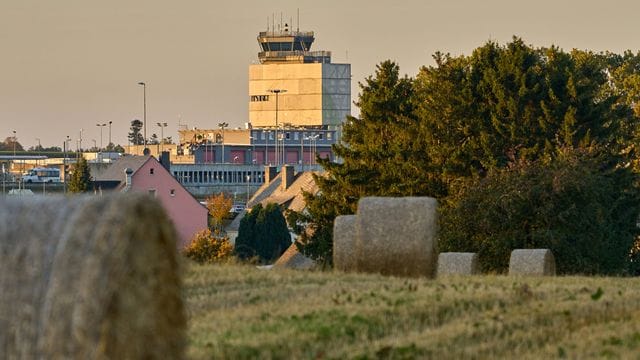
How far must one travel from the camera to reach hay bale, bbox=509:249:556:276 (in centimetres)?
3503

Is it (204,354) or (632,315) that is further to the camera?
(632,315)

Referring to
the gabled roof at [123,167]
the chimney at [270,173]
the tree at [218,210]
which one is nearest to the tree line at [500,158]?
the gabled roof at [123,167]

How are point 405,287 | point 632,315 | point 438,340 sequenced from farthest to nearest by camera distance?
1. point 405,287
2. point 632,315
3. point 438,340

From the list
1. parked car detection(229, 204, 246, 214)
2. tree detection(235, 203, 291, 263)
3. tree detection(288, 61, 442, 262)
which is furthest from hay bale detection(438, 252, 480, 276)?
parked car detection(229, 204, 246, 214)

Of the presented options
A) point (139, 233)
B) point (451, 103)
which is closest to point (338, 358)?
point (139, 233)

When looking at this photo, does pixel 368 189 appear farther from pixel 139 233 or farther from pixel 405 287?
pixel 139 233

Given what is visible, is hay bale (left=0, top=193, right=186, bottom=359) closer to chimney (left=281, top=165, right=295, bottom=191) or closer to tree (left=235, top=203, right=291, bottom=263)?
tree (left=235, top=203, right=291, bottom=263)

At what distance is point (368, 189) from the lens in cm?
7625

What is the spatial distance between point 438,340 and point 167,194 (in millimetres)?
107725

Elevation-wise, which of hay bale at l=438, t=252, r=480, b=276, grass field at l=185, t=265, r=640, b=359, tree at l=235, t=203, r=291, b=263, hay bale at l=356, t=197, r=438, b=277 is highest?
hay bale at l=356, t=197, r=438, b=277

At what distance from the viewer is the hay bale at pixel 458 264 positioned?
1382 inches

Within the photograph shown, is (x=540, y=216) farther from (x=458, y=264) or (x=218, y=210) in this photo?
(x=218, y=210)

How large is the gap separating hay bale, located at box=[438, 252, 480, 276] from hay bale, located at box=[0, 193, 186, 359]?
20.5 metres

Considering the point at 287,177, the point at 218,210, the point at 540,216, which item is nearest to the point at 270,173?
the point at 218,210
